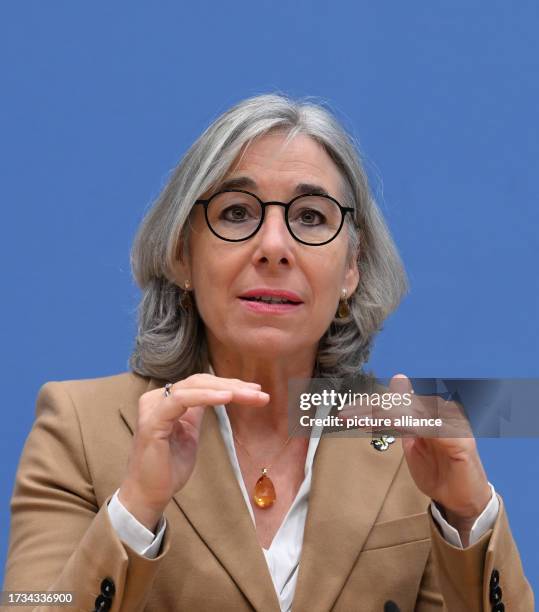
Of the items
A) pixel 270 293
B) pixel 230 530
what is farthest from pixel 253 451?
pixel 270 293

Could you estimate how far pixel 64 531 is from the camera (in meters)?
1.59

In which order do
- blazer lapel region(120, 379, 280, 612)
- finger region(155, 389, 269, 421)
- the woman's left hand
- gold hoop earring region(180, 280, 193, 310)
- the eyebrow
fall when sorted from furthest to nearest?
1. gold hoop earring region(180, 280, 193, 310)
2. the eyebrow
3. blazer lapel region(120, 379, 280, 612)
4. the woman's left hand
5. finger region(155, 389, 269, 421)

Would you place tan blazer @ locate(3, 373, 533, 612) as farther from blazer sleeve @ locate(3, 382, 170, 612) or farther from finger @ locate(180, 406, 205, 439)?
finger @ locate(180, 406, 205, 439)

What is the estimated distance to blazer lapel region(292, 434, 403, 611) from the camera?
5.40 ft

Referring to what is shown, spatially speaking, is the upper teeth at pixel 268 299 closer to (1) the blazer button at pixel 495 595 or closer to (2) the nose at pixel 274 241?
(2) the nose at pixel 274 241


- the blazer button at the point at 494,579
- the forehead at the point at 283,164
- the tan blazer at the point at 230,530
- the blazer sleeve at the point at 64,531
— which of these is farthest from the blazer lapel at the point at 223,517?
the forehead at the point at 283,164

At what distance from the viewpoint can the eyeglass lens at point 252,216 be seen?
1747 mm

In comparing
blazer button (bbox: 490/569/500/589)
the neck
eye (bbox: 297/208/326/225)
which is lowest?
blazer button (bbox: 490/569/500/589)

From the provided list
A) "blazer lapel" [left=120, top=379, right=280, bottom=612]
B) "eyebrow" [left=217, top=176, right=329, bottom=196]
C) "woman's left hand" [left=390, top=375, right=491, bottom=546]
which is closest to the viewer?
"woman's left hand" [left=390, top=375, right=491, bottom=546]

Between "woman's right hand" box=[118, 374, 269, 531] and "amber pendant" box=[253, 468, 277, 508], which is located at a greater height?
"amber pendant" box=[253, 468, 277, 508]

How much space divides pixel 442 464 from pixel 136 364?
2.08 ft

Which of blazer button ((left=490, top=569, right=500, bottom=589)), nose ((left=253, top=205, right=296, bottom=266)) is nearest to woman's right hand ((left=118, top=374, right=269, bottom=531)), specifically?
nose ((left=253, top=205, right=296, bottom=266))

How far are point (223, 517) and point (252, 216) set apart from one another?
1.63 feet

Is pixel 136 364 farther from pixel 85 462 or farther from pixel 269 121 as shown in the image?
pixel 269 121
